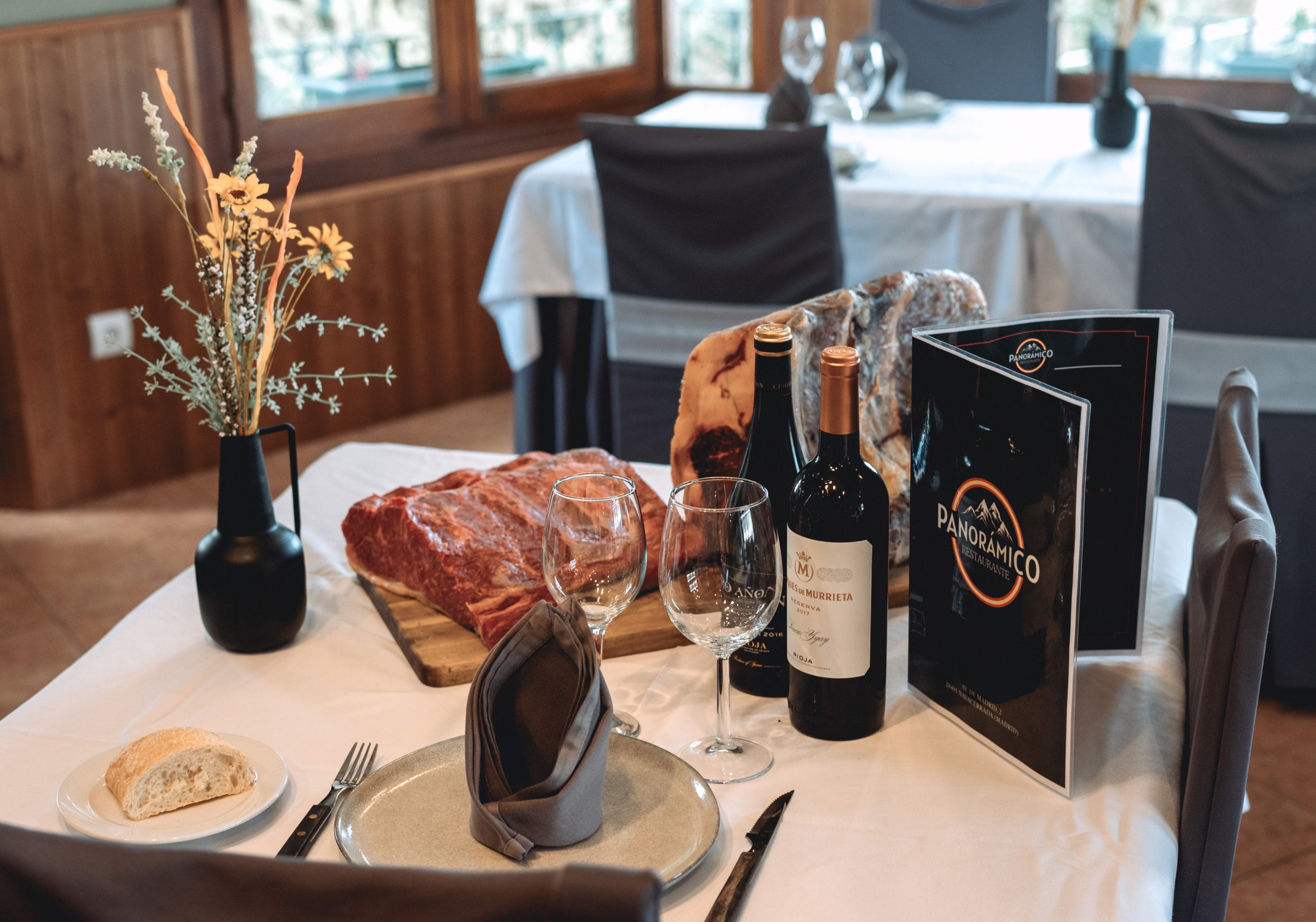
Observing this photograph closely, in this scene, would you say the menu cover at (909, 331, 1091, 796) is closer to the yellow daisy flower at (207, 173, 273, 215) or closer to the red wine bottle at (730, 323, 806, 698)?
the red wine bottle at (730, 323, 806, 698)

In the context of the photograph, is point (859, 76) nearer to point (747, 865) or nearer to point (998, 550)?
point (998, 550)

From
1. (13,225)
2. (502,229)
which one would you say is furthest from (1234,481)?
(13,225)


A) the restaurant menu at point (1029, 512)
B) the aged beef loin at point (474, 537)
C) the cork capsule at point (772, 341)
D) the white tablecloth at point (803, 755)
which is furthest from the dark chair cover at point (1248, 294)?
the cork capsule at point (772, 341)

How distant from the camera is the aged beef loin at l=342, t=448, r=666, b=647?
1.17 metres

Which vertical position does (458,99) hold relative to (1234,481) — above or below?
above

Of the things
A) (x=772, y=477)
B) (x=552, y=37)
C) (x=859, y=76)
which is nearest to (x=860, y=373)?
(x=772, y=477)

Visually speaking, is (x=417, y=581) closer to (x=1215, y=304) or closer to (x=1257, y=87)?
(x=1215, y=304)

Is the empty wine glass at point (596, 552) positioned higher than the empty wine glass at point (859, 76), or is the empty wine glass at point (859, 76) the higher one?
the empty wine glass at point (859, 76)

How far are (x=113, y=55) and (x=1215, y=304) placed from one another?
246cm

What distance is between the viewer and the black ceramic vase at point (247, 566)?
1123 mm

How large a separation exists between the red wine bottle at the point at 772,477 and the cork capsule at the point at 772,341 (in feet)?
0.08

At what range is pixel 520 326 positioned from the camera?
2.84 m

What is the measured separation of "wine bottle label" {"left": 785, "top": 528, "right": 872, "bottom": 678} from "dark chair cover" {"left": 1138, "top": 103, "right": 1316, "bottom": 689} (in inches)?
53.3

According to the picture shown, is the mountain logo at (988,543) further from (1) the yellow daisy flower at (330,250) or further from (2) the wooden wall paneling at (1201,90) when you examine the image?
(2) the wooden wall paneling at (1201,90)
